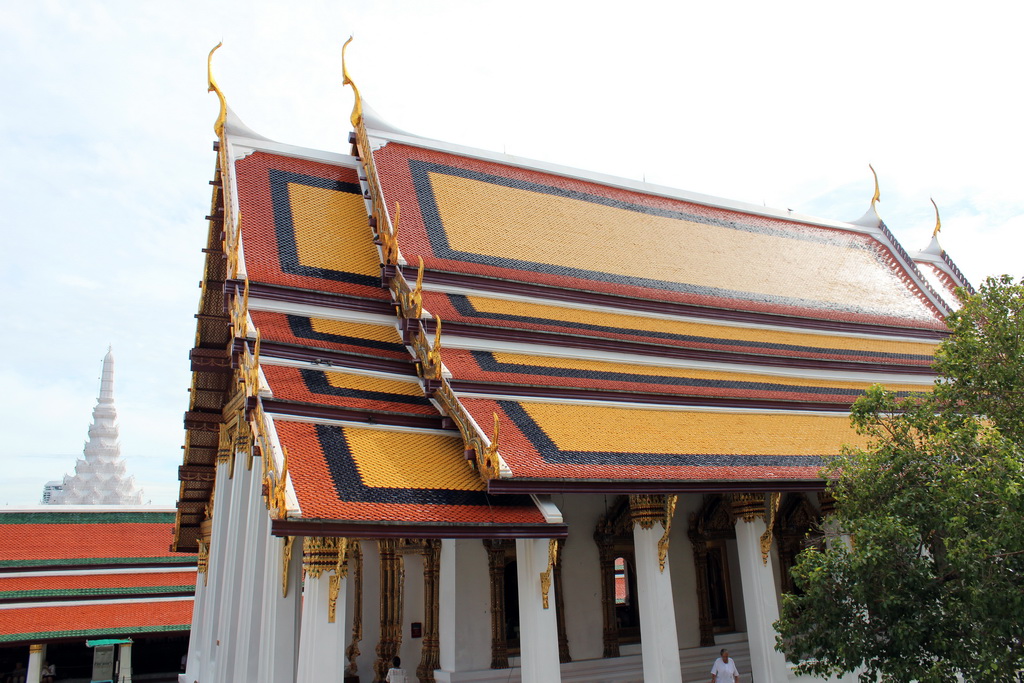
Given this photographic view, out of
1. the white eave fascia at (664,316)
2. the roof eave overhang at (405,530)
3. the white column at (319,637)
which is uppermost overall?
the white eave fascia at (664,316)

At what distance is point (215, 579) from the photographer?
1491 cm

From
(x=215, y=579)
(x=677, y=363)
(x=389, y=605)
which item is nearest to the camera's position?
(x=389, y=605)

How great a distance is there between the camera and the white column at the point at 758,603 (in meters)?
11.1

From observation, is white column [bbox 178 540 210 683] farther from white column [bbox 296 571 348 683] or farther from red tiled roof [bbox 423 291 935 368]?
red tiled roof [bbox 423 291 935 368]

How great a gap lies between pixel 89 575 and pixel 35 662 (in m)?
2.78

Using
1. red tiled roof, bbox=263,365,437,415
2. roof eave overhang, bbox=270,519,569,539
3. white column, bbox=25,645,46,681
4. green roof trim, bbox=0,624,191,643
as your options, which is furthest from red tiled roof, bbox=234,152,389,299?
white column, bbox=25,645,46,681

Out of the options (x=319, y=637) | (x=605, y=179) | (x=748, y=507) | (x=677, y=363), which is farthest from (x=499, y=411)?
(x=605, y=179)

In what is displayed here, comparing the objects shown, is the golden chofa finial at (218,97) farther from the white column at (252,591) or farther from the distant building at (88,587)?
the distant building at (88,587)

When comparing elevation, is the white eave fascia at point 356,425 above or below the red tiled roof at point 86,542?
below

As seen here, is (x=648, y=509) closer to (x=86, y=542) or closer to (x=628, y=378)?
(x=628, y=378)

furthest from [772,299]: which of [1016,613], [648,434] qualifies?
[1016,613]

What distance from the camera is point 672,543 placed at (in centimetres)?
1441

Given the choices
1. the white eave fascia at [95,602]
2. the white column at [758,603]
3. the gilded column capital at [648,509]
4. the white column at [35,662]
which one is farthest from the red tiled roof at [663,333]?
the white column at [35,662]

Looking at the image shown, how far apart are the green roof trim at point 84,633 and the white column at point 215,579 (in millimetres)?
5310
